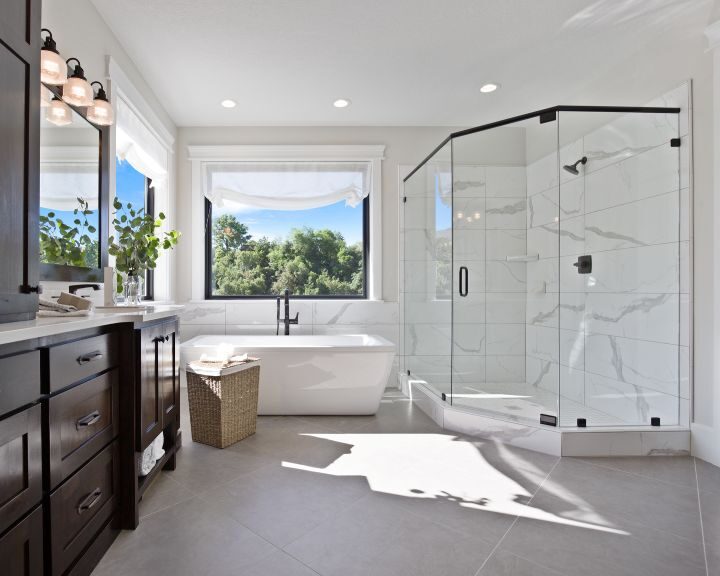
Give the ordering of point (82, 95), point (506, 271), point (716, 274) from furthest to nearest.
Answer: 1. point (506, 271)
2. point (716, 274)
3. point (82, 95)

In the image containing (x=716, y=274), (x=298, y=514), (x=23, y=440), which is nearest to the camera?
(x=23, y=440)

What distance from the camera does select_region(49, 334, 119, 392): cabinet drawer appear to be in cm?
113

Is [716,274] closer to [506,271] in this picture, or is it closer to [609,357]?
[609,357]

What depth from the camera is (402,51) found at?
2805mm

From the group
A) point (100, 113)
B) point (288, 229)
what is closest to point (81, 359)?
point (100, 113)

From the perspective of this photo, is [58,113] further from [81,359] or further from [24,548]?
[24,548]

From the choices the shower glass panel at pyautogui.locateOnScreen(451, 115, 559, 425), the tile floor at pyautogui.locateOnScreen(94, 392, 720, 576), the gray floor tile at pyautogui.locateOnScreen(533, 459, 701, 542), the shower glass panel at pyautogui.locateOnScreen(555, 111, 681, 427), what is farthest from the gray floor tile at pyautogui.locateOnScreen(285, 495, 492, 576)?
the shower glass panel at pyautogui.locateOnScreen(451, 115, 559, 425)

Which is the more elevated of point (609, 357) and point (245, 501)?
point (609, 357)

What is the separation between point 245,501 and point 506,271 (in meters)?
2.79

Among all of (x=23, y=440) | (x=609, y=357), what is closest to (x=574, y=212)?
(x=609, y=357)

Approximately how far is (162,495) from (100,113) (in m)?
1.88

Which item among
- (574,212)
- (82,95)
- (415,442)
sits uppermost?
(82,95)

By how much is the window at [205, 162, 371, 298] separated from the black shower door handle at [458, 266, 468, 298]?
110 cm

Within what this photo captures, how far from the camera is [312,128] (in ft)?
13.2
